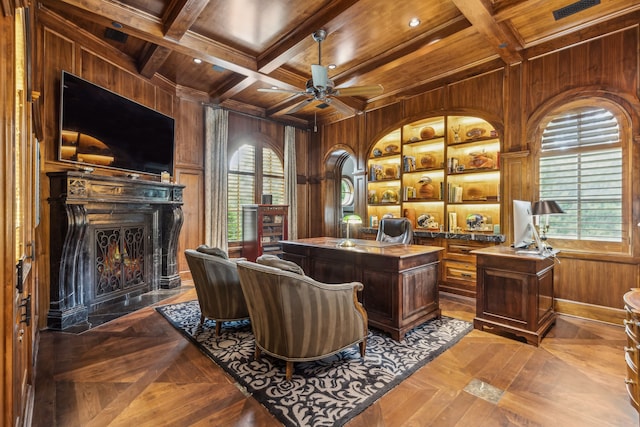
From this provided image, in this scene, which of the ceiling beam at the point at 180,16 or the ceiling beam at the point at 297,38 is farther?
the ceiling beam at the point at 297,38

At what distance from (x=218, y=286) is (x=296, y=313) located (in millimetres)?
1160

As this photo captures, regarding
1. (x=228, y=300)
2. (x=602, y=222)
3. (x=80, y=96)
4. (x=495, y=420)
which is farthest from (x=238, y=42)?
(x=602, y=222)

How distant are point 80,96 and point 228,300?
2.92 metres

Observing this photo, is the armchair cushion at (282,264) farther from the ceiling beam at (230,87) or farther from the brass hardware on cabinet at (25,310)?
the ceiling beam at (230,87)

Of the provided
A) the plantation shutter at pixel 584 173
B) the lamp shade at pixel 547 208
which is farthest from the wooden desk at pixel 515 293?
the plantation shutter at pixel 584 173

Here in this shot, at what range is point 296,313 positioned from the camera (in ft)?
6.87

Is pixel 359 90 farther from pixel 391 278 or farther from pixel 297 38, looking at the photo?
pixel 391 278

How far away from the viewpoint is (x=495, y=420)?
1.79m

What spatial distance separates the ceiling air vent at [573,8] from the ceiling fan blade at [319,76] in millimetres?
2538

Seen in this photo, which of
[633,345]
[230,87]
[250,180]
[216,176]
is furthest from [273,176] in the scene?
[633,345]

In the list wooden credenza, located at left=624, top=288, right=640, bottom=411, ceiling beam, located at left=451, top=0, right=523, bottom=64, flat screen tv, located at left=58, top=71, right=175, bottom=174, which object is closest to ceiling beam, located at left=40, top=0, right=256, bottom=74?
flat screen tv, located at left=58, top=71, right=175, bottom=174

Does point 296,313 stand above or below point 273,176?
below

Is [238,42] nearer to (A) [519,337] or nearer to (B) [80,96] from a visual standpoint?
(B) [80,96]

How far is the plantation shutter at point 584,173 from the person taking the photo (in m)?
3.40
